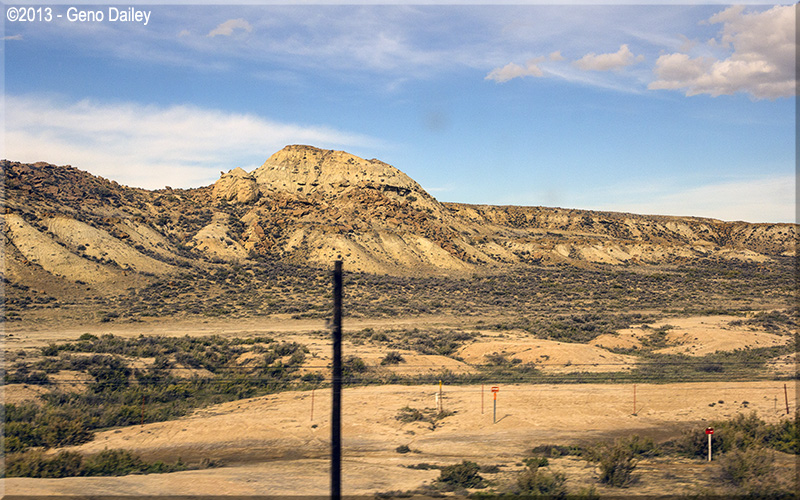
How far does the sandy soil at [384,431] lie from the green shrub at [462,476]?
19.1 inches

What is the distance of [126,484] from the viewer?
1227 cm

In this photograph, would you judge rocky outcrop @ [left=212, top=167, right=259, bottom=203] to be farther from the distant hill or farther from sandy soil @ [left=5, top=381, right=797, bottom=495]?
sandy soil @ [left=5, top=381, right=797, bottom=495]

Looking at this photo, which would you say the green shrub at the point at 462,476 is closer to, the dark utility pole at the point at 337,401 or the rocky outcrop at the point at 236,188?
the dark utility pole at the point at 337,401

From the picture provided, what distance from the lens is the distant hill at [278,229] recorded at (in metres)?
58.4

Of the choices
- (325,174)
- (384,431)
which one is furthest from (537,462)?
(325,174)

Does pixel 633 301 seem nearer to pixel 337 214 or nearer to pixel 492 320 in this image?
pixel 492 320

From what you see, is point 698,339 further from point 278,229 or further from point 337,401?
point 278,229

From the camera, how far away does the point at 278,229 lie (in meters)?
83.3

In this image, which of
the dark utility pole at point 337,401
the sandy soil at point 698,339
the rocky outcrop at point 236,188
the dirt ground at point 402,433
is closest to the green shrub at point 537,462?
the dirt ground at point 402,433

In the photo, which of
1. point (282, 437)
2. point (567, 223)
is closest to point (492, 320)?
point (282, 437)

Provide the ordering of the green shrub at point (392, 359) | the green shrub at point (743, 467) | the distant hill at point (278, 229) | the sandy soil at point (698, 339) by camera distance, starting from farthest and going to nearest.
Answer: the distant hill at point (278, 229)
the sandy soil at point (698, 339)
the green shrub at point (392, 359)
the green shrub at point (743, 467)

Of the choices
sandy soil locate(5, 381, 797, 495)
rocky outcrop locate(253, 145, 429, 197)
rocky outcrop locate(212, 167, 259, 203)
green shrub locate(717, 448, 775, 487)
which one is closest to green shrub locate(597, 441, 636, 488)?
sandy soil locate(5, 381, 797, 495)

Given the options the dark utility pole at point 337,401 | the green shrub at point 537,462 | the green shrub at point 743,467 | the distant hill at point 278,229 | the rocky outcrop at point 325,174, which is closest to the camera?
the dark utility pole at point 337,401

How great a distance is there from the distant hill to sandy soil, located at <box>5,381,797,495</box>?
41.8m
